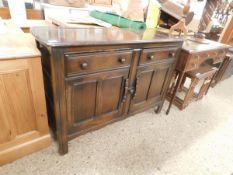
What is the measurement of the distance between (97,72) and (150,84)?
0.57m

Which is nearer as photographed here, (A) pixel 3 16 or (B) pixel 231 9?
(A) pixel 3 16

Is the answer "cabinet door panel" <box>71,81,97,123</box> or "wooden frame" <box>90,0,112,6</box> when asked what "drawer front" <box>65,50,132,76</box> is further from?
"wooden frame" <box>90,0,112,6</box>

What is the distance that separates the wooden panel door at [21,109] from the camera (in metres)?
0.82

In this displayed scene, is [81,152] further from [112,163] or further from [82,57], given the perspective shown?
[82,57]

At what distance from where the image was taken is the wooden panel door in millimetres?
823

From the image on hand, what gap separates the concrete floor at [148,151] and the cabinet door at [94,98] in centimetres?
23

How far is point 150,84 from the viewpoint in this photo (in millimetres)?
1330

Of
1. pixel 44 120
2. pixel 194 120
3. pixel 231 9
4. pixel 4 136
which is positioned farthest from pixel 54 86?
pixel 231 9

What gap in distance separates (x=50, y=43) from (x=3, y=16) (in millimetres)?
927

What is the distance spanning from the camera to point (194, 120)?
1700 mm

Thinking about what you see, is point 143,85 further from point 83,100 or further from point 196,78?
point 196,78

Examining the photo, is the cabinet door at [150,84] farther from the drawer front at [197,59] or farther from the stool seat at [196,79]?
the stool seat at [196,79]

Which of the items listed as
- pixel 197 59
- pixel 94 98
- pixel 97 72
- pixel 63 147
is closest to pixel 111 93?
pixel 94 98

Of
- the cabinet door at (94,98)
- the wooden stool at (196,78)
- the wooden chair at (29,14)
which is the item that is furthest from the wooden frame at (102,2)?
the wooden stool at (196,78)
